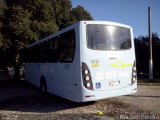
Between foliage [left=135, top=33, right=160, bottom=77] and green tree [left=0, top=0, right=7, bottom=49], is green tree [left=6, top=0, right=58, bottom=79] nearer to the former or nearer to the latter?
green tree [left=0, top=0, right=7, bottom=49]

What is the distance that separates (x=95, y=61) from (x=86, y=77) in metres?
0.69

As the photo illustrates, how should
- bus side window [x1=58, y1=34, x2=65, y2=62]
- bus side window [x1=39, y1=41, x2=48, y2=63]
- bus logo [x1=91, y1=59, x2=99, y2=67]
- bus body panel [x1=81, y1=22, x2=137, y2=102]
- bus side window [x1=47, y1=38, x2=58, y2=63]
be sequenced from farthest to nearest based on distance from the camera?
bus side window [x1=39, y1=41, x2=48, y2=63] → bus side window [x1=47, y1=38, x2=58, y2=63] → bus side window [x1=58, y1=34, x2=65, y2=62] → bus logo [x1=91, y1=59, x2=99, y2=67] → bus body panel [x1=81, y1=22, x2=137, y2=102]

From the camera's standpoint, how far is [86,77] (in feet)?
32.1

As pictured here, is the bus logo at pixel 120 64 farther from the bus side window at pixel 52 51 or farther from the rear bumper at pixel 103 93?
the bus side window at pixel 52 51

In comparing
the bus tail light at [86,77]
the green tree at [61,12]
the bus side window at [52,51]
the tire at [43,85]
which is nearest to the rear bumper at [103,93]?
the bus tail light at [86,77]

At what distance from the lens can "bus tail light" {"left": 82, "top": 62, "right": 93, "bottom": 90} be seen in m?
9.76

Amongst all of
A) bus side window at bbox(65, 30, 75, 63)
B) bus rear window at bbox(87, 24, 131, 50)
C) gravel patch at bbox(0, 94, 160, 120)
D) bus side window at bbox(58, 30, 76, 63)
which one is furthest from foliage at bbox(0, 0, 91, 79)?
bus rear window at bbox(87, 24, 131, 50)

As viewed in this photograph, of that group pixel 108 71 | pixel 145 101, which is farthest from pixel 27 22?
pixel 145 101

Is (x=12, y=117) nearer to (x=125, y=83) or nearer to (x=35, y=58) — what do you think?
(x=125, y=83)

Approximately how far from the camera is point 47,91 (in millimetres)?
14047

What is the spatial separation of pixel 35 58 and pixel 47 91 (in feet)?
11.8

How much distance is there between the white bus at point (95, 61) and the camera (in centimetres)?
980

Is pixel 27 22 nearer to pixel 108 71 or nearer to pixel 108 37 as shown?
pixel 108 37

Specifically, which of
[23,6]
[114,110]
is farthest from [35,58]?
[114,110]
